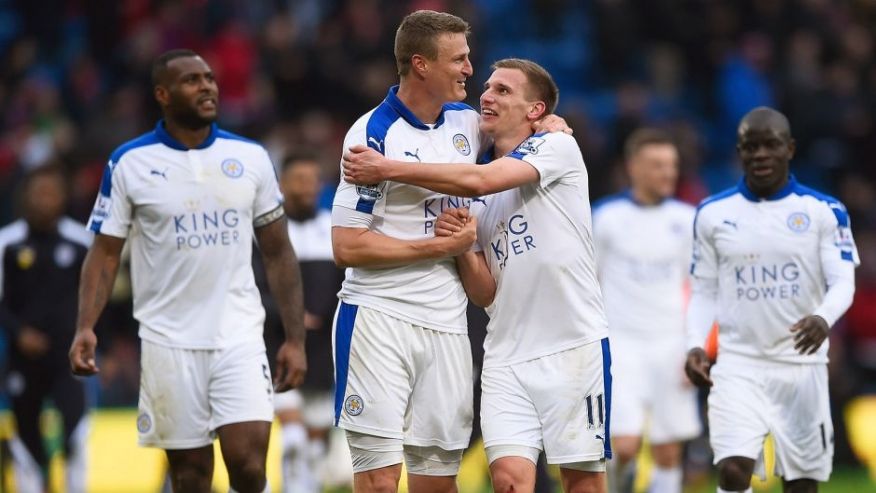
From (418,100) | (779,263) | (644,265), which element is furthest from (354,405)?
(644,265)

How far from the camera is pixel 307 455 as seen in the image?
40.1 feet

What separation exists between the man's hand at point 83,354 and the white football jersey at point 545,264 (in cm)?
220

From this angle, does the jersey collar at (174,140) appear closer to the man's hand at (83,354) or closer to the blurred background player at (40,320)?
the man's hand at (83,354)

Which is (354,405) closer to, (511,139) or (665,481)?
(511,139)

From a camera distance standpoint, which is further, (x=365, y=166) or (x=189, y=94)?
(x=189, y=94)

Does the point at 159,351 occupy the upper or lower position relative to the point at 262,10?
lower

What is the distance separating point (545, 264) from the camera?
24.3ft

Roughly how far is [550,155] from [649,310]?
15.0ft

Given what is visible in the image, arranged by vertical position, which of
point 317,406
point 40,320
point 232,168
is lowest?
point 317,406

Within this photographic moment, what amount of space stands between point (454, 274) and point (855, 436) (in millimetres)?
8691

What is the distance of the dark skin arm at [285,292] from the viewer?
27.4 feet

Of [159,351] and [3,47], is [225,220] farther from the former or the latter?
[3,47]

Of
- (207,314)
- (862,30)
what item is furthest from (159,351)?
(862,30)

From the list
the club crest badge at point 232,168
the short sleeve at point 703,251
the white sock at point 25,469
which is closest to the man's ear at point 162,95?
the club crest badge at point 232,168
